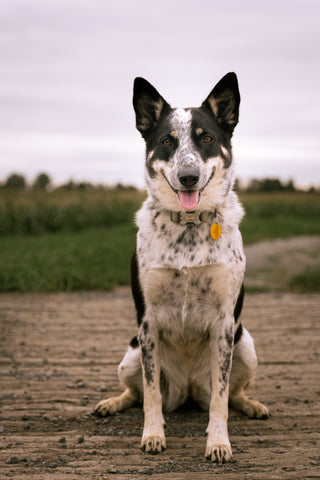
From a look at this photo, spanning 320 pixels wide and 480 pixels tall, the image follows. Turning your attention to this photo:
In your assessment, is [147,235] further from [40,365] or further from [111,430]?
[40,365]

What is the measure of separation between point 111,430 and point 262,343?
266cm

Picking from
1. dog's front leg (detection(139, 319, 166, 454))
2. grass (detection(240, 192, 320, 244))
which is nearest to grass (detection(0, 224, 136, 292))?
grass (detection(240, 192, 320, 244))

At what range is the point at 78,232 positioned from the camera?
49.3 ft

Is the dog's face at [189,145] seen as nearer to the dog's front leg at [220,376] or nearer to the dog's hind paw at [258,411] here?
the dog's front leg at [220,376]

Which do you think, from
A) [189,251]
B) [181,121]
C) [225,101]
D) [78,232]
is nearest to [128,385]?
[189,251]

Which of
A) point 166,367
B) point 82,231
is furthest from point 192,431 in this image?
point 82,231

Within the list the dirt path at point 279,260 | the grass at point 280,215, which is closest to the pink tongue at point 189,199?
the dirt path at point 279,260

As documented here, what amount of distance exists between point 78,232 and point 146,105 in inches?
460

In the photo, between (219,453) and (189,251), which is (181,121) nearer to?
(189,251)

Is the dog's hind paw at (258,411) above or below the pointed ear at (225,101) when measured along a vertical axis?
below

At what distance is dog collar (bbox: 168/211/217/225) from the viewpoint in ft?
11.1

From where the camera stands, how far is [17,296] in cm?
829

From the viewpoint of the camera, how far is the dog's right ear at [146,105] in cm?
355

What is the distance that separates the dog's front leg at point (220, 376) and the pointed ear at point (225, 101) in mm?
1323
